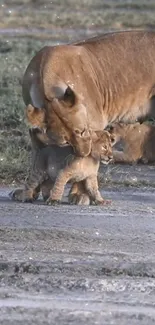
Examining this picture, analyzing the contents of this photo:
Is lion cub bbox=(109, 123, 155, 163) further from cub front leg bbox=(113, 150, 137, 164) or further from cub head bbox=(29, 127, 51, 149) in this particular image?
cub head bbox=(29, 127, 51, 149)

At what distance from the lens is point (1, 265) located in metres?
7.39

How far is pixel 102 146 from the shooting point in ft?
31.2

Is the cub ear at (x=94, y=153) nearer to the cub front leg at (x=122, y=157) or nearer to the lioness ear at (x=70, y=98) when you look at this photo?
the lioness ear at (x=70, y=98)

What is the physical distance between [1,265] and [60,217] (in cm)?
186

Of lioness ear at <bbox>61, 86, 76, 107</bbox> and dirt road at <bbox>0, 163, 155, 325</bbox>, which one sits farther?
Result: lioness ear at <bbox>61, 86, 76, 107</bbox>

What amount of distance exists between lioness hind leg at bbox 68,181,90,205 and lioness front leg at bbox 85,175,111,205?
0.05 m

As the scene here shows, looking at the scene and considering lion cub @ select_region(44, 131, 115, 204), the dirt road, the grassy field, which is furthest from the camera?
the grassy field

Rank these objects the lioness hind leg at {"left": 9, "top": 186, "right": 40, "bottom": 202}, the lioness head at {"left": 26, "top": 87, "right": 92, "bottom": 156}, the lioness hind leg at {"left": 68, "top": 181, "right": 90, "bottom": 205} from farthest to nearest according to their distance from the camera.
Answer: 1. the lioness hind leg at {"left": 9, "top": 186, "right": 40, "bottom": 202}
2. the lioness hind leg at {"left": 68, "top": 181, "right": 90, "bottom": 205}
3. the lioness head at {"left": 26, "top": 87, "right": 92, "bottom": 156}

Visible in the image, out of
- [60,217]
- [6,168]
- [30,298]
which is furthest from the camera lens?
[6,168]

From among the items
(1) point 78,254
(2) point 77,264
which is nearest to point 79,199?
(1) point 78,254

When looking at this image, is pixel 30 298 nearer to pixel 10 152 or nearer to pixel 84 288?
pixel 84 288

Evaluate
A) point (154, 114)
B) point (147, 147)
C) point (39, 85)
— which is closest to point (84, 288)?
point (39, 85)

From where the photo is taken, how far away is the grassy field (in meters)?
13.1

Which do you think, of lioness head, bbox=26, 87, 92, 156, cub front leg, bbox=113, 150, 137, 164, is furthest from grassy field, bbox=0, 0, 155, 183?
lioness head, bbox=26, 87, 92, 156
